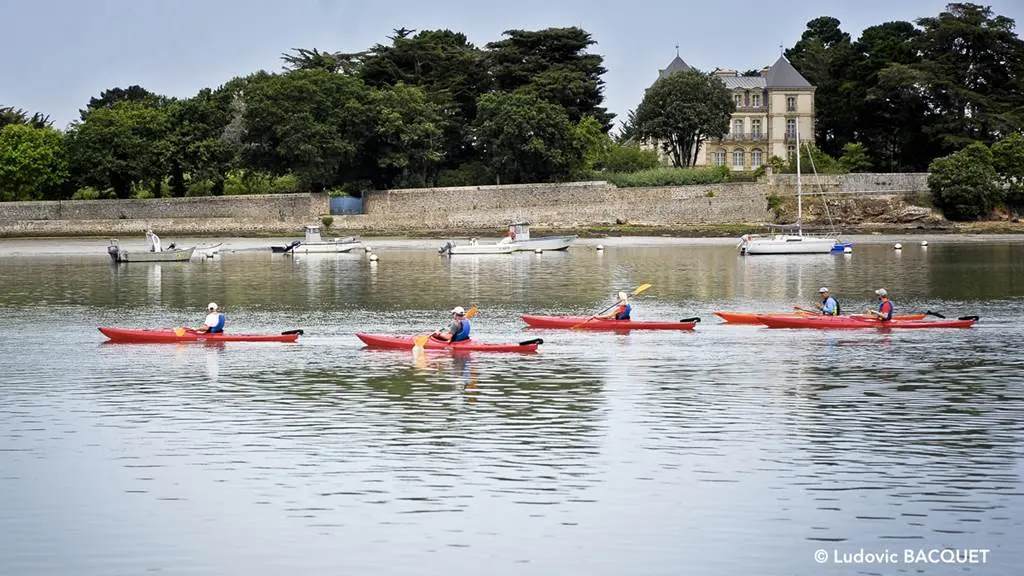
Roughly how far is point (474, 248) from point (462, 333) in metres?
38.6

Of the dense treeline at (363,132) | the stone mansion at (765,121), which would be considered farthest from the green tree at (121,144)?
the stone mansion at (765,121)

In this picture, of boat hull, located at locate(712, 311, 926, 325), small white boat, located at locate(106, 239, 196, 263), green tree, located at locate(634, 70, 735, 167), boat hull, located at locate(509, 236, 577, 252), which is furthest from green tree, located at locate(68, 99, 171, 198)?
boat hull, located at locate(712, 311, 926, 325)

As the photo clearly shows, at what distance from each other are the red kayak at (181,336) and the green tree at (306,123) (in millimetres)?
47793

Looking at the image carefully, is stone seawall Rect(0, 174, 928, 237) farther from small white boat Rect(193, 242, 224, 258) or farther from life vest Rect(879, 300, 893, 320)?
life vest Rect(879, 300, 893, 320)

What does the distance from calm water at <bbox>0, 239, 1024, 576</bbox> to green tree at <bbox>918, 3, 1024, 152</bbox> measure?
4882 cm

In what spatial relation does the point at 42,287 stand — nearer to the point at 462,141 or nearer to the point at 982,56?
the point at 462,141

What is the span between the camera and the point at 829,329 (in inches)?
1241

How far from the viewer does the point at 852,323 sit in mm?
31078

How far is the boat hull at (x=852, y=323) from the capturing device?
30812 mm

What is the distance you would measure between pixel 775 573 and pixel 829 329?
19137 millimetres

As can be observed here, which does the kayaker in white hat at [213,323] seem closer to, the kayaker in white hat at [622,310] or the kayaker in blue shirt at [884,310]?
the kayaker in white hat at [622,310]

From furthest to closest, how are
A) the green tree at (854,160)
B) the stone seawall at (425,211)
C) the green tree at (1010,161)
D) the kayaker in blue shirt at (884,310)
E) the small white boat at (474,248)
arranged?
the green tree at (854,160)
the stone seawall at (425,211)
the green tree at (1010,161)
the small white boat at (474,248)
the kayaker in blue shirt at (884,310)

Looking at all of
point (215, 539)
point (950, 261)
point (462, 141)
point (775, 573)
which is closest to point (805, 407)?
point (775, 573)

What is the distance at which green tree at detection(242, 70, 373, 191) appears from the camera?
77.2 m
